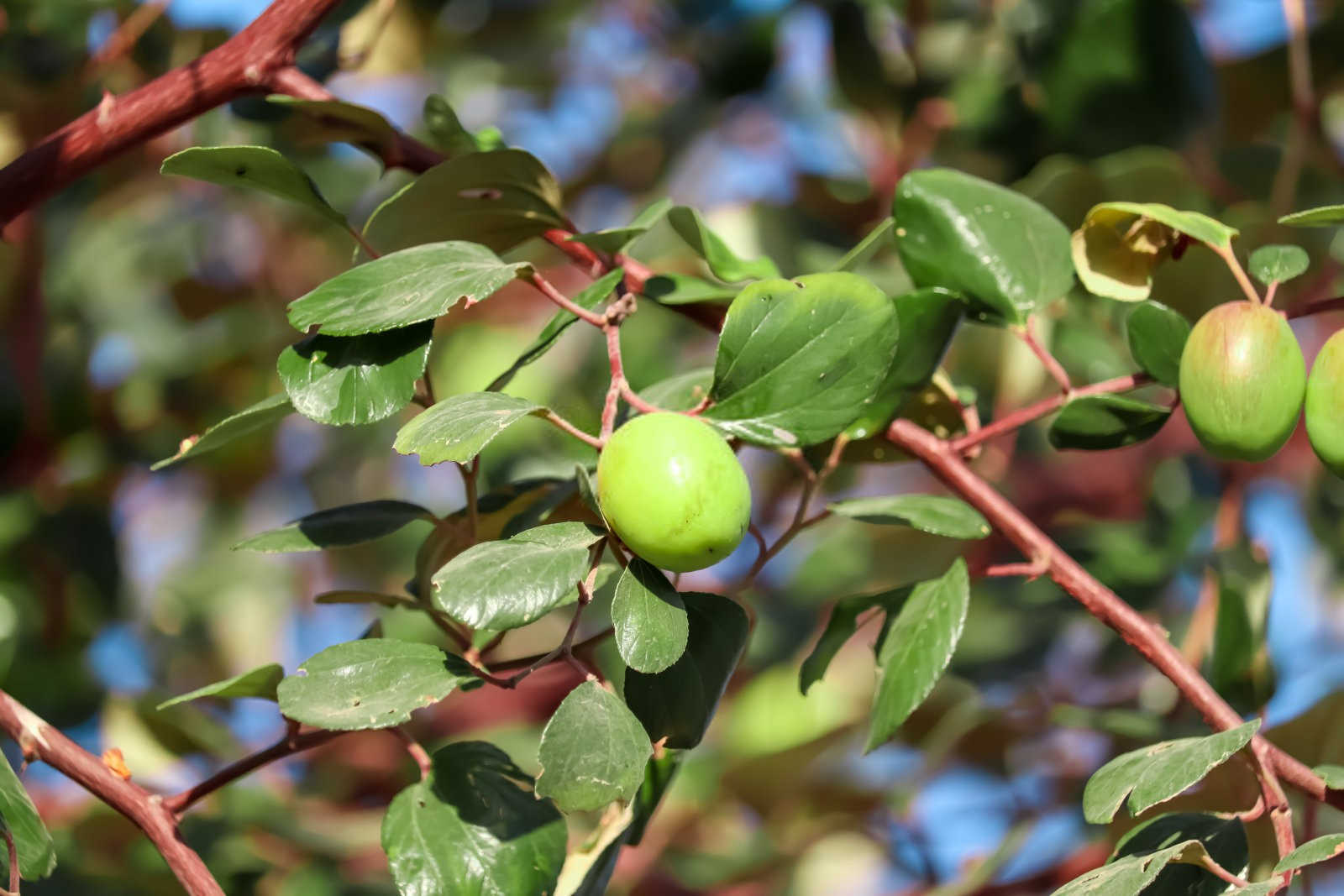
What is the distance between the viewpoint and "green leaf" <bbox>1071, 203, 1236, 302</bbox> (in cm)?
56

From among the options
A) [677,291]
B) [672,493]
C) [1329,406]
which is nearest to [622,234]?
[677,291]

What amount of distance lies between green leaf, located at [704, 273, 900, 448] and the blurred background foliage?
21cm

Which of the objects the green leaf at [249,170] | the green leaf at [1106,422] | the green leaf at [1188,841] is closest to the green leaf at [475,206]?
the green leaf at [249,170]

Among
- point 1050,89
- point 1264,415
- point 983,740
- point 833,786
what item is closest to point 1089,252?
point 1264,415

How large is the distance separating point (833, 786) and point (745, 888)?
0.12 metres

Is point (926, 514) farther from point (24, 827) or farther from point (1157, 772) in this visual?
point (24, 827)

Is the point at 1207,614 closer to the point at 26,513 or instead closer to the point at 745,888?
the point at 745,888

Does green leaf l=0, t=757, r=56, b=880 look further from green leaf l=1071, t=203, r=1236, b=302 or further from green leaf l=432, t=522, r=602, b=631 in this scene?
green leaf l=1071, t=203, r=1236, b=302

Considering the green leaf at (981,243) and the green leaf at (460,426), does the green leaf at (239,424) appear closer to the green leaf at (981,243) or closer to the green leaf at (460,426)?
the green leaf at (460,426)

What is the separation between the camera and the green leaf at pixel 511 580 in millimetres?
383

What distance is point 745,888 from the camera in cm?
117

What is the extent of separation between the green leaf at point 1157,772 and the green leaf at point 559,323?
26 centimetres

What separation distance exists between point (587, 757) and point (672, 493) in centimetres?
9

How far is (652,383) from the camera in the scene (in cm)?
88
